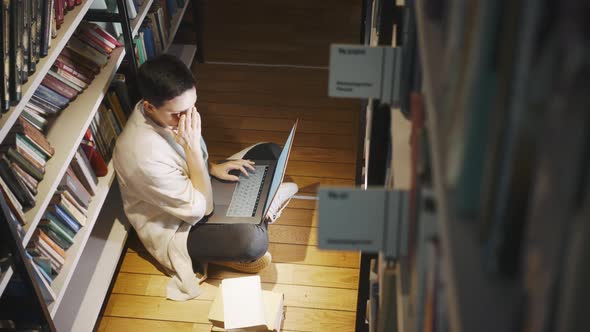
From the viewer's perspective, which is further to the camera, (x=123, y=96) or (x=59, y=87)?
(x=123, y=96)

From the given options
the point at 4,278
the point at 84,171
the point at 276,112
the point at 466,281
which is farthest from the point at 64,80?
the point at 466,281

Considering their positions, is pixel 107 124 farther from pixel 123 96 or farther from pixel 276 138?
pixel 276 138

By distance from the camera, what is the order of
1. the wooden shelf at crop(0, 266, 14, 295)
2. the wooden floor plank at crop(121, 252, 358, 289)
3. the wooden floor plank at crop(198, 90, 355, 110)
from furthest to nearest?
the wooden floor plank at crop(198, 90, 355, 110)
the wooden floor plank at crop(121, 252, 358, 289)
the wooden shelf at crop(0, 266, 14, 295)

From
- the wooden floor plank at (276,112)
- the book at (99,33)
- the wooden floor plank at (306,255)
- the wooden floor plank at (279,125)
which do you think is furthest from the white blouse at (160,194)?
the wooden floor plank at (276,112)

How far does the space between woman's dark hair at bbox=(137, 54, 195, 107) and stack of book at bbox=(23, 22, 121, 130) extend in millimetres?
318

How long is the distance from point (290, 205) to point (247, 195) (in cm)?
45

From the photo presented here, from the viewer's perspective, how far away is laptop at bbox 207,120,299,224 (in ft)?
8.17

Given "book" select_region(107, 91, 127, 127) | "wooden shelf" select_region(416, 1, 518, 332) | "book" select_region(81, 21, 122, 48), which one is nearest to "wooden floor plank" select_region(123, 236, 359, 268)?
"book" select_region(107, 91, 127, 127)

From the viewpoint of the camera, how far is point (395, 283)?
1300mm

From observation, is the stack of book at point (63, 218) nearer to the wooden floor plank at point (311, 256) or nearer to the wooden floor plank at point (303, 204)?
the wooden floor plank at point (311, 256)

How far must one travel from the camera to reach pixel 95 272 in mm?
2541

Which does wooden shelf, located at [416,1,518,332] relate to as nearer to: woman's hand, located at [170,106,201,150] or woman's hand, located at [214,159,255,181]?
woman's hand, located at [170,106,201,150]

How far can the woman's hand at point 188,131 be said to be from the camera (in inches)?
91.0

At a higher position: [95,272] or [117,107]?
[117,107]
